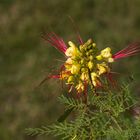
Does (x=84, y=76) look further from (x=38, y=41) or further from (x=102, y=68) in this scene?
(x=38, y=41)

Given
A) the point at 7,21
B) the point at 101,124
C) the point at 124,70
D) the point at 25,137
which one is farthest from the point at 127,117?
the point at 7,21

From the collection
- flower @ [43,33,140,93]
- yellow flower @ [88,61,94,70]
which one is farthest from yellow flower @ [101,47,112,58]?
yellow flower @ [88,61,94,70]

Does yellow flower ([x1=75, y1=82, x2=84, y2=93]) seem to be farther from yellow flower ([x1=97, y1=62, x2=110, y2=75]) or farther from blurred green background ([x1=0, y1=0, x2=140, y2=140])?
blurred green background ([x1=0, y1=0, x2=140, y2=140])

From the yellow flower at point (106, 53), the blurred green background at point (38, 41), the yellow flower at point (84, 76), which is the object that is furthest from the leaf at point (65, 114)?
the blurred green background at point (38, 41)

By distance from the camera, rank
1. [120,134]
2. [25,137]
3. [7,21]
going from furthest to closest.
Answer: [7,21], [25,137], [120,134]

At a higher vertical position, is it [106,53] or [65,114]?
[106,53]

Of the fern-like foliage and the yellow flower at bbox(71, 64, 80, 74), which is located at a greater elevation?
the yellow flower at bbox(71, 64, 80, 74)

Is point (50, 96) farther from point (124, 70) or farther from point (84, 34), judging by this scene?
point (84, 34)

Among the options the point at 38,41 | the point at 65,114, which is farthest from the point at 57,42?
the point at 38,41
